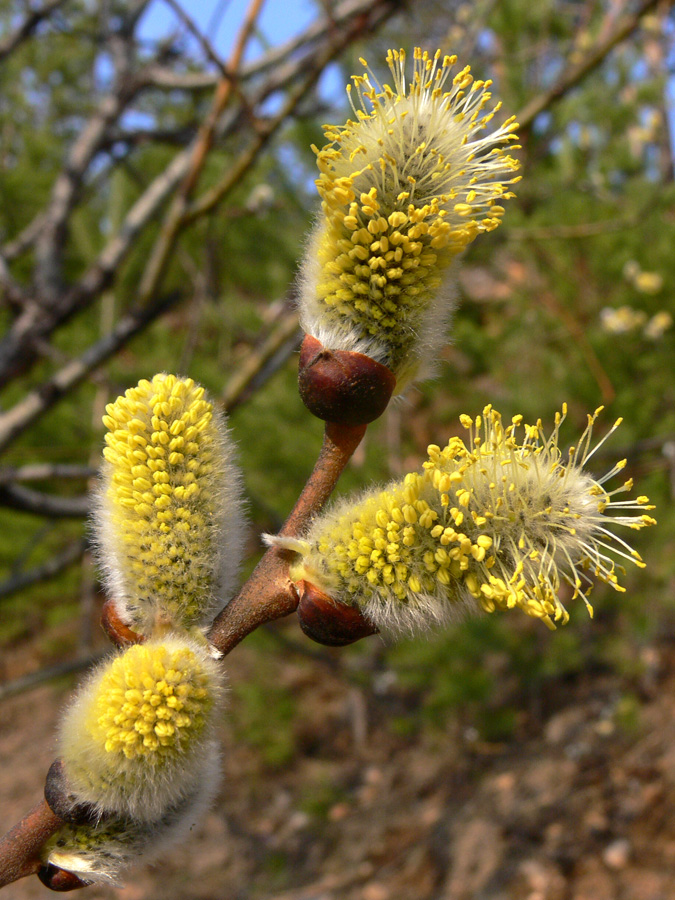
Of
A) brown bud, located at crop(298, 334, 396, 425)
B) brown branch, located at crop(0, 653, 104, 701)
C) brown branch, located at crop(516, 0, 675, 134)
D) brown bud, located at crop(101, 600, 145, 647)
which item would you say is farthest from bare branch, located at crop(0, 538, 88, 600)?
brown branch, located at crop(516, 0, 675, 134)

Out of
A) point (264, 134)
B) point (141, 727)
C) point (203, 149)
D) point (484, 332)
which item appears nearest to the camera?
point (141, 727)

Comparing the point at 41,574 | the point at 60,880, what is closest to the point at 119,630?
the point at 60,880

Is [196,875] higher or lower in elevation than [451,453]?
lower

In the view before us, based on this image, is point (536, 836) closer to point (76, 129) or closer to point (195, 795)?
point (195, 795)

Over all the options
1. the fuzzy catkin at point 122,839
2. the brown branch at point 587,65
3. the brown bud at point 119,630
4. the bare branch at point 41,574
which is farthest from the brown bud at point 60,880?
the brown branch at point 587,65

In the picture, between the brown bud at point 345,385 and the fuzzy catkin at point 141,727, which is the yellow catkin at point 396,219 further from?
the fuzzy catkin at point 141,727

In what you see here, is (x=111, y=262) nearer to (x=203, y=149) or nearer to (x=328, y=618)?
(x=203, y=149)

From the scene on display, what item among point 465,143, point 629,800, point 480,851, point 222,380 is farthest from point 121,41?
point 629,800
